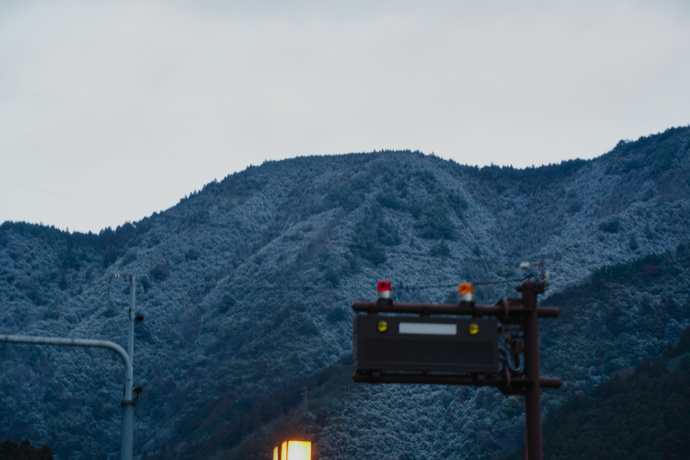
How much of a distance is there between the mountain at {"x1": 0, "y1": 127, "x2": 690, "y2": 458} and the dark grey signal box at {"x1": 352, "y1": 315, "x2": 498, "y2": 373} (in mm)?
43528

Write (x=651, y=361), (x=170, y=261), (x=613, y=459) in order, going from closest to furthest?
1. (x=613, y=459)
2. (x=651, y=361)
3. (x=170, y=261)

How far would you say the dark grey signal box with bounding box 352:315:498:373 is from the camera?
58.2ft

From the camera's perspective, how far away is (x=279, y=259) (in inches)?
4680

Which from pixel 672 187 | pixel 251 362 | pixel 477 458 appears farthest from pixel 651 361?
pixel 672 187

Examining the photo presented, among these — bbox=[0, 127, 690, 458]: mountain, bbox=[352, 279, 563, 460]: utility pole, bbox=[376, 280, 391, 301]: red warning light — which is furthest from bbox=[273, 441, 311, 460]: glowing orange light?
bbox=[0, 127, 690, 458]: mountain

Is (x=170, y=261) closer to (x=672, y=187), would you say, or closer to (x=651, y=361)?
(x=672, y=187)

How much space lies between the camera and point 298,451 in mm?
18656

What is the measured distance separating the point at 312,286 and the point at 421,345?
89496 mm

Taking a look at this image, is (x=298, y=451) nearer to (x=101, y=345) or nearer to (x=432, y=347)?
(x=432, y=347)

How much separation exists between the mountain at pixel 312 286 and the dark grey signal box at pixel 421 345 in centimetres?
4353

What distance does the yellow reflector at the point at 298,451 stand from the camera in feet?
61.1

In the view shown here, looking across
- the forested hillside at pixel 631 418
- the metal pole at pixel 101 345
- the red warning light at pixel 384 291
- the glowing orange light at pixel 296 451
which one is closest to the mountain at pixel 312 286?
the forested hillside at pixel 631 418

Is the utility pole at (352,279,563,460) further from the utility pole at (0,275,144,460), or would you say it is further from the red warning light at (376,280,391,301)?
the utility pole at (0,275,144,460)

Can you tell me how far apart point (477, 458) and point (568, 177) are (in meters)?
83.9
